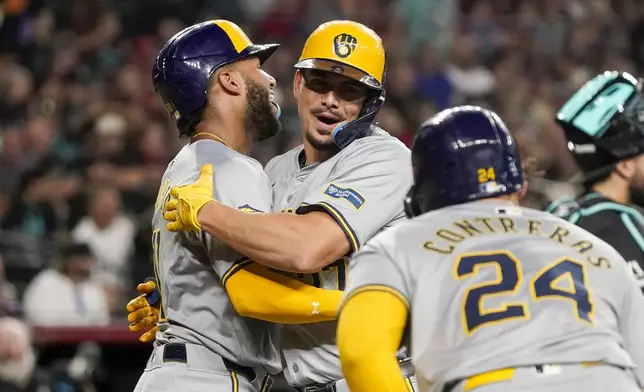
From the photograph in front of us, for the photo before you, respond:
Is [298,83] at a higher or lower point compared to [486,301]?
higher

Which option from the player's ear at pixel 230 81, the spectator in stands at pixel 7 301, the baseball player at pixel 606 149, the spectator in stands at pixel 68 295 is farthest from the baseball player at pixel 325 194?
the spectator in stands at pixel 68 295

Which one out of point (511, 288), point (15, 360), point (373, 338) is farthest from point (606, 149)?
point (15, 360)

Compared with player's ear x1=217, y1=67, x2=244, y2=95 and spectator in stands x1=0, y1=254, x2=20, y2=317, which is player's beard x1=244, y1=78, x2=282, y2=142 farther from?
spectator in stands x1=0, y1=254, x2=20, y2=317

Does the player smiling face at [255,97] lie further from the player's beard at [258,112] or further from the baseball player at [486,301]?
the baseball player at [486,301]

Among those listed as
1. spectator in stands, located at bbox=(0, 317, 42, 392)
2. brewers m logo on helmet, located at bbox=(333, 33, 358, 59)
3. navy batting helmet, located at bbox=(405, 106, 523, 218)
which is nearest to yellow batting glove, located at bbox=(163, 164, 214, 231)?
brewers m logo on helmet, located at bbox=(333, 33, 358, 59)

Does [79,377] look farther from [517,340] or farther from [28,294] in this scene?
[517,340]

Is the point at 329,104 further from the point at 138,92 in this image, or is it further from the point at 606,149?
the point at 138,92

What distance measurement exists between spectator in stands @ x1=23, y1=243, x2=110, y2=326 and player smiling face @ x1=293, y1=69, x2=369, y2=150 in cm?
489

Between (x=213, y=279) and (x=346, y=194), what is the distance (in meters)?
0.62

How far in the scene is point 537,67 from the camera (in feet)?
48.9

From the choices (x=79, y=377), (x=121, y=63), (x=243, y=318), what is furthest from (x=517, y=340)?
(x=121, y=63)

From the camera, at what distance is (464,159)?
3355 mm

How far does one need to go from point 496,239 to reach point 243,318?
1.45 m

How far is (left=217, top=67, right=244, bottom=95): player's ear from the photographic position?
4684 millimetres
